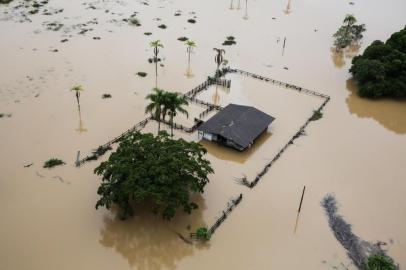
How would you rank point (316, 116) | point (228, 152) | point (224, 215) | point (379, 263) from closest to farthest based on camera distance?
point (379, 263)
point (224, 215)
point (228, 152)
point (316, 116)

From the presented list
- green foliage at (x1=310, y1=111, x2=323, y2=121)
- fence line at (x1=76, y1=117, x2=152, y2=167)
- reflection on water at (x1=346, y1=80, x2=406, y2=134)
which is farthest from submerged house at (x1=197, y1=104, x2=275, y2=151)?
reflection on water at (x1=346, y1=80, x2=406, y2=134)

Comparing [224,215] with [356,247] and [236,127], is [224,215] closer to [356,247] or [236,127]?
[356,247]

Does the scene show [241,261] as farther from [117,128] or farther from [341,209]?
[117,128]

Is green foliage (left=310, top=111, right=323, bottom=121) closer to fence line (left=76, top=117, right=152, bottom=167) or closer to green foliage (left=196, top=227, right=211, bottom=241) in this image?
fence line (left=76, top=117, right=152, bottom=167)

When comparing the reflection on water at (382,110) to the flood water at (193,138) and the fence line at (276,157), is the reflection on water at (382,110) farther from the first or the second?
the fence line at (276,157)

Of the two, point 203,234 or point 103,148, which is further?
point 103,148

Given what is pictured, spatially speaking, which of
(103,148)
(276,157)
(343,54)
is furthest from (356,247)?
(343,54)

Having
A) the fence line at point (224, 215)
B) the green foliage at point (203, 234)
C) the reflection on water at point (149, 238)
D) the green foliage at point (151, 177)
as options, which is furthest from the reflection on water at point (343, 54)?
the green foliage at point (203, 234)
